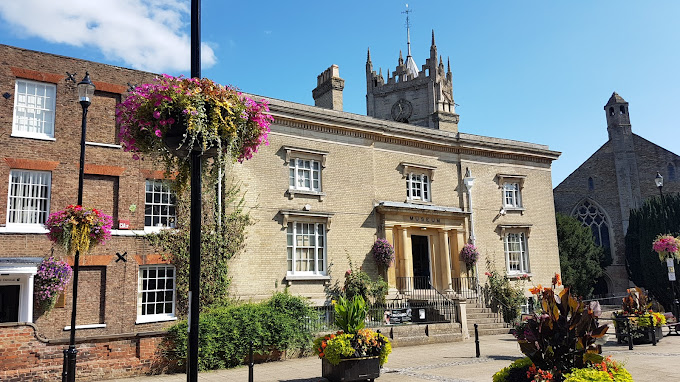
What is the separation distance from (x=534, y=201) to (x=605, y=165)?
71.0 ft

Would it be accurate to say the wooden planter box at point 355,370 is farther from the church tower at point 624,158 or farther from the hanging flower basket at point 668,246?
the church tower at point 624,158

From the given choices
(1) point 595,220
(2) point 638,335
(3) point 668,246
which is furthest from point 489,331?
(1) point 595,220

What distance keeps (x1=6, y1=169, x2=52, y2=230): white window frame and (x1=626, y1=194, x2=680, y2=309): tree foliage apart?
34.3 m

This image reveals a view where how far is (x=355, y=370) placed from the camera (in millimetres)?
11164

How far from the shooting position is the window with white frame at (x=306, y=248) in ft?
65.9

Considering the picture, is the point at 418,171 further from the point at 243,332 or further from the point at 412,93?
the point at 412,93

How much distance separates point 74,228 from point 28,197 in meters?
5.40

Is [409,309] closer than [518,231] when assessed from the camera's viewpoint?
Yes

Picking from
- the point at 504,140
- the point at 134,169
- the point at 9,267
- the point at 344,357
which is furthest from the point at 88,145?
the point at 504,140

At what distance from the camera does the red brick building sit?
1548 centimetres

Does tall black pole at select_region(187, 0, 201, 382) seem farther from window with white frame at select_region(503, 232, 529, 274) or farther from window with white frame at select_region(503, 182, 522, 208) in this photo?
window with white frame at select_region(503, 182, 522, 208)

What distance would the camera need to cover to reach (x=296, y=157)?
20719 mm

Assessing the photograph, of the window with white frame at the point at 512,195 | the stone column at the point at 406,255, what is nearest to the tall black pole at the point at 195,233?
the stone column at the point at 406,255

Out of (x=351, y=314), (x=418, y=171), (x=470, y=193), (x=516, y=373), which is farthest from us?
(x=470, y=193)
